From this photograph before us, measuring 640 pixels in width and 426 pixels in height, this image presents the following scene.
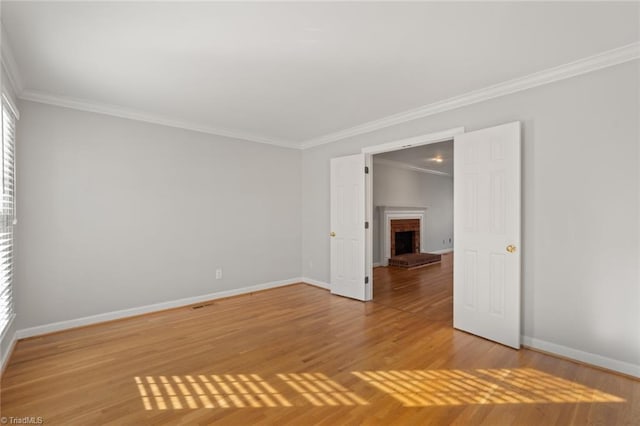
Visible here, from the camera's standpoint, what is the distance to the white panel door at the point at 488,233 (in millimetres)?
2859

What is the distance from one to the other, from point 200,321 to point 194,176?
1.98 metres

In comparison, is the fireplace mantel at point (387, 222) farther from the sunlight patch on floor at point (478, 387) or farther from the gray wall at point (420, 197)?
the sunlight patch on floor at point (478, 387)

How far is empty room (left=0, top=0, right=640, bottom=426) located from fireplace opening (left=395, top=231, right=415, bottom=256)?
10.4 feet

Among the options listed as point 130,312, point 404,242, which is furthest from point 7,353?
point 404,242

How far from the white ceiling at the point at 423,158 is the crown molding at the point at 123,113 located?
2.97m

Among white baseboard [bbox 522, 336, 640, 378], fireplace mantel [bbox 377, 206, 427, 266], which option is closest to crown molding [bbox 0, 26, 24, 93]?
white baseboard [bbox 522, 336, 640, 378]

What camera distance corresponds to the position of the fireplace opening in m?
7.71

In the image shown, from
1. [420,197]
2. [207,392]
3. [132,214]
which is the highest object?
[420,197]

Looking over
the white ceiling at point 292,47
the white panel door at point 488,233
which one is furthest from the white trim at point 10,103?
the white panel door at point 488,233

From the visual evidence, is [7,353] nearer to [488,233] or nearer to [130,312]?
[130,312]

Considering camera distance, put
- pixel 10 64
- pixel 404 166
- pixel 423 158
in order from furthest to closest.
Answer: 1. pixel 404 166
2. pixel 423 158
3. pixel 10 64

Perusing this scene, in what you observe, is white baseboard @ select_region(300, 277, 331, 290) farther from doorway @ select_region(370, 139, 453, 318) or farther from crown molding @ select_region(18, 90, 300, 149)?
crown molding @ select_region(18, 90, 300, 149)

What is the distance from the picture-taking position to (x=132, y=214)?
3754mm

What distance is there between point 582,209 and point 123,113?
4.93m
